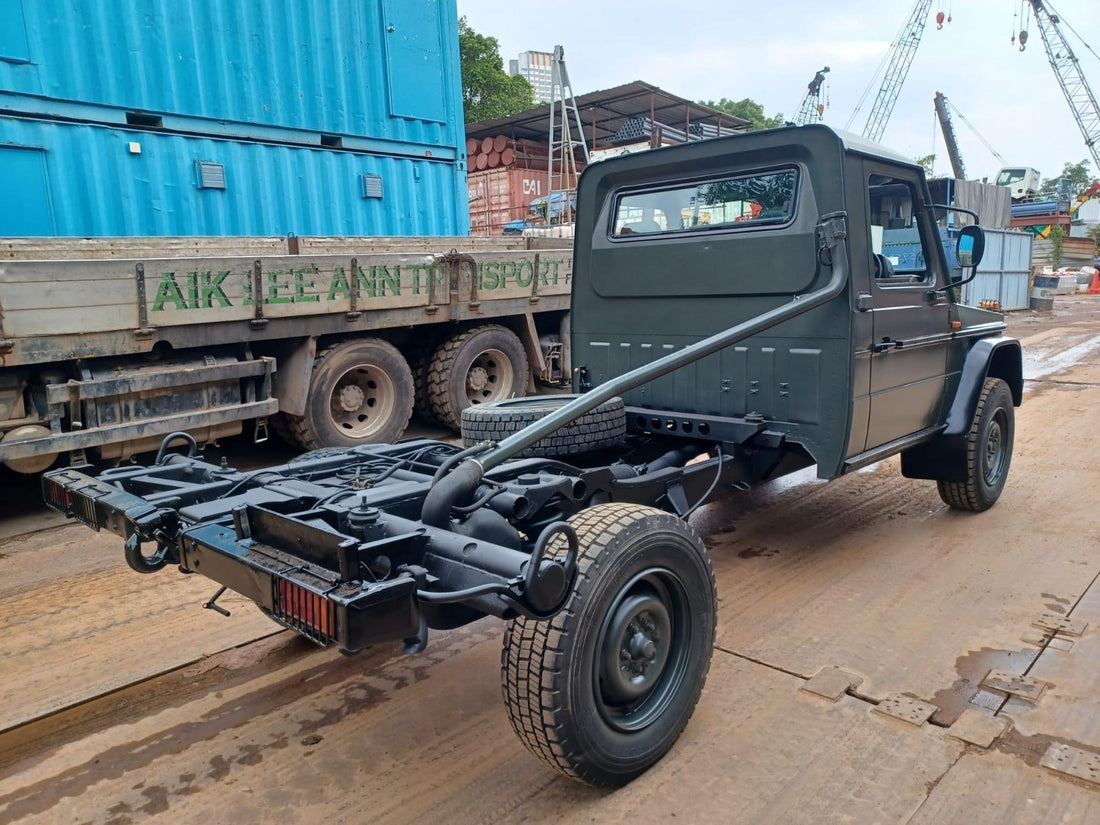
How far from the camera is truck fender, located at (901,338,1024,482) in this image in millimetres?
4645

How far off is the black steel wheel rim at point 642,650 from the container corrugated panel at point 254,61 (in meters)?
7.75

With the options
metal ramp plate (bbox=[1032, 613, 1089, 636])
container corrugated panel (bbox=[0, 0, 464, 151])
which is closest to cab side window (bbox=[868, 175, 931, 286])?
metal ramp plate (bbox=[1032, 613, 1089, 636])

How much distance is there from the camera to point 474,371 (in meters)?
7.89

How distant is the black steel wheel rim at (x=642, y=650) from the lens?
2420 mm

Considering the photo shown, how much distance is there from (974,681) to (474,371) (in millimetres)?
5544

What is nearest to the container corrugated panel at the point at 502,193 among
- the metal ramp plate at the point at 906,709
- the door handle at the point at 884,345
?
the door handle at the point at 884,345

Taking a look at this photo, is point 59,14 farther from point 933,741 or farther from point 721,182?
point 933,741

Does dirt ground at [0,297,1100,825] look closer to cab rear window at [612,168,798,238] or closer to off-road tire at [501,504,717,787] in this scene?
off-road tire at [501,504,717,787]

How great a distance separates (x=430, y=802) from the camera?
244cm

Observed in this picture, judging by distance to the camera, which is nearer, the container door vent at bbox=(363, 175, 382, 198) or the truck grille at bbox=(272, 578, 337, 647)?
the truck grille at bbox=(272, 578, 337, 647)

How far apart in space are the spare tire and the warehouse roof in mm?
15418

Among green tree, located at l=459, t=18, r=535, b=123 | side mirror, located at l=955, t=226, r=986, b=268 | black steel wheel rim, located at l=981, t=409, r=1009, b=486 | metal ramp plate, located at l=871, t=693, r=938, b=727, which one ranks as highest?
green tree, located at l=459, t=18, r=535, b=123

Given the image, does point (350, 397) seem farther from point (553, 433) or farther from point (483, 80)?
point (483, 80)

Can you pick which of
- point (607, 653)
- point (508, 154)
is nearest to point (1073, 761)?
point (607, 653)
